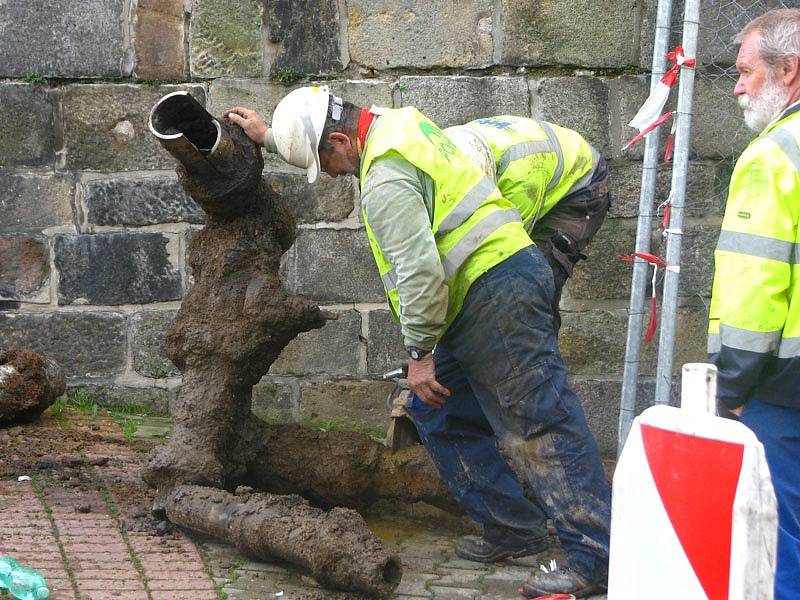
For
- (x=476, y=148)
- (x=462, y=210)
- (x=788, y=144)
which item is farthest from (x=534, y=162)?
(x=788, y=144)

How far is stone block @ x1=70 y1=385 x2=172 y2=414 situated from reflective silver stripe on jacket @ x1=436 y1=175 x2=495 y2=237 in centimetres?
261

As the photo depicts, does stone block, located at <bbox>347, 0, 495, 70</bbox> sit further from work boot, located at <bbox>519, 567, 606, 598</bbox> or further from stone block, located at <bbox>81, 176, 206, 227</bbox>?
work boot, located at <bbox>519, 567, 606, 598</bbox>

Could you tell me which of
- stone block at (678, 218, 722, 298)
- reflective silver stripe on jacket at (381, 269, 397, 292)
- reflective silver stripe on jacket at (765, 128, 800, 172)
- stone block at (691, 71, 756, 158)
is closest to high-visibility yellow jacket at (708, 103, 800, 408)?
reflective silver stripe on jacket at (765, 128, 800, 172)

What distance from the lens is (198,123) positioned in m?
4.63

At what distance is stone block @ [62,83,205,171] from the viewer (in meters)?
5.86

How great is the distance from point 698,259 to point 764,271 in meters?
2.72

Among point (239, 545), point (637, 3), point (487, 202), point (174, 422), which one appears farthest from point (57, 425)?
point (637, 3)

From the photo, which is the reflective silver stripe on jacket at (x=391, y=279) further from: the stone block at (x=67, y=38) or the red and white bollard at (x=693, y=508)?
the stone block at (x=67, y=38)

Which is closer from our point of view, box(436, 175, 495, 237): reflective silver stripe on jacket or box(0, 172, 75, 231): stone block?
box(436, 175, 495, 237): reflective silver stripe on jacket

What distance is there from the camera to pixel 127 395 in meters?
6.10

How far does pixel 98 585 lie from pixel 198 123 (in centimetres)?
193

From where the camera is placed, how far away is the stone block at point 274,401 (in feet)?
19.7

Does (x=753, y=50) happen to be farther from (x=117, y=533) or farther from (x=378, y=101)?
(x=117, y=533)

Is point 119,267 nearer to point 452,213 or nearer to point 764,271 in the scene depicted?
point 452,213
